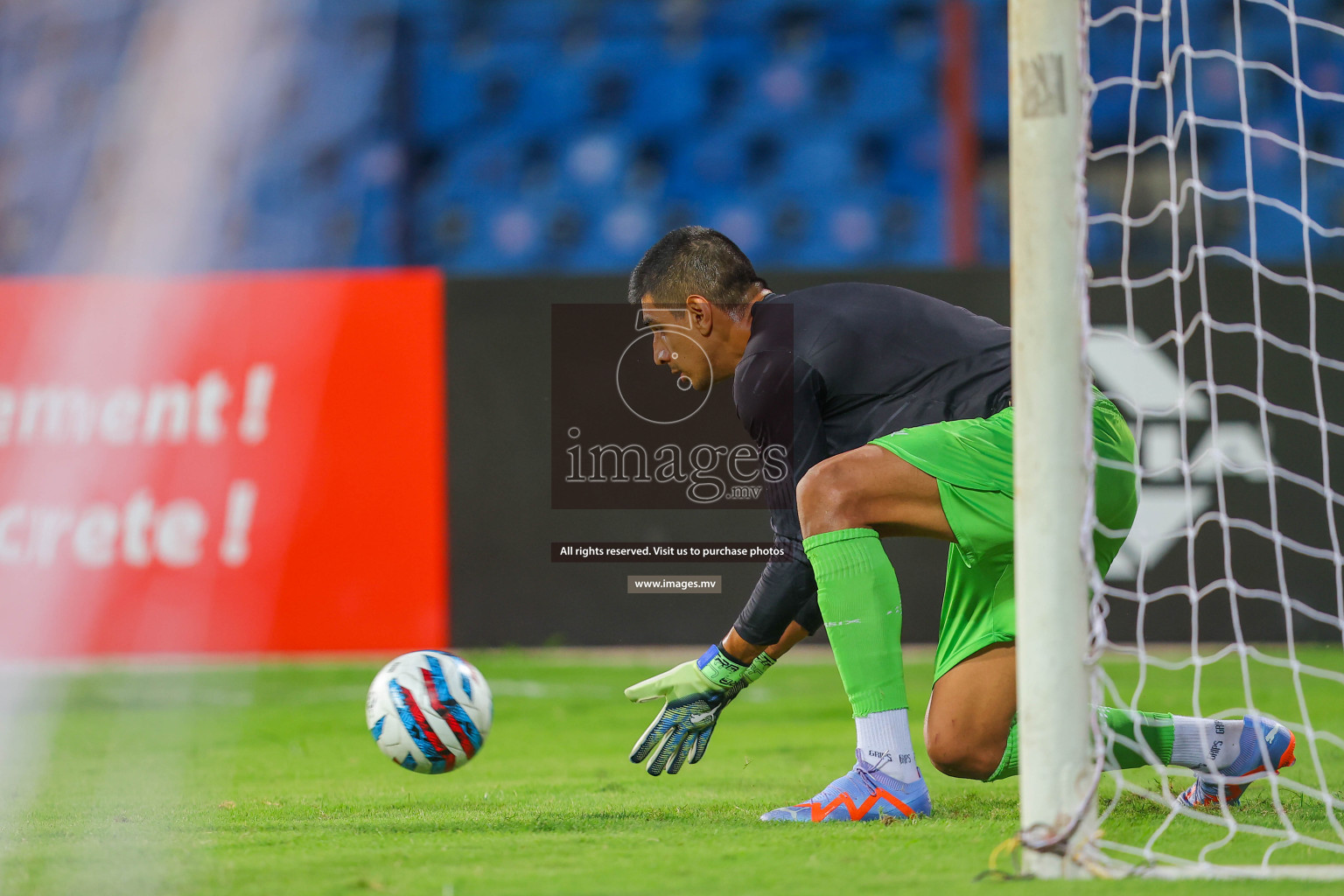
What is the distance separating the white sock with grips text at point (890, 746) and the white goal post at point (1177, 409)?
36 centimetres

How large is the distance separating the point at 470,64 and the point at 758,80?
1.70 metres

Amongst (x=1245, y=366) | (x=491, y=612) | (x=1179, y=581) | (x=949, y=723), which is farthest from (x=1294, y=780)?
(x=491, y=612)

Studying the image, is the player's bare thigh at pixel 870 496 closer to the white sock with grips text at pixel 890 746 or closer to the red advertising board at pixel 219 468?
the white sock with grips text at pixel 890 746

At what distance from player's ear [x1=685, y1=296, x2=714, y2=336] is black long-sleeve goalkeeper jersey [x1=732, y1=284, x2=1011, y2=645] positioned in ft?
0.31

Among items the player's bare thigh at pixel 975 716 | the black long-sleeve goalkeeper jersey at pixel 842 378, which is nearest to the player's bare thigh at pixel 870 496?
the black long-sleeve goalkeeper jersey at pixel 842 378

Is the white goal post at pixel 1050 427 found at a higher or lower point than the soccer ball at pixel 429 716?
higher

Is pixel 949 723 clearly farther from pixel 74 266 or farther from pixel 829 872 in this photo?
pixel 74 266

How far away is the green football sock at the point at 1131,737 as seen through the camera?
2.79 metres

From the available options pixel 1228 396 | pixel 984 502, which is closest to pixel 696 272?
pixel 984 502

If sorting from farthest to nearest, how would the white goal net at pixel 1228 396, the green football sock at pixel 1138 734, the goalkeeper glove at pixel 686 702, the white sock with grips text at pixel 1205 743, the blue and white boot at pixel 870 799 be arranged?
the white goal net at pixel 1228 396 < the goalkeeper glove at pixel 686 702 < the white sock with grips text at pixel 1205 743 < the green football sock at pixel 1138 734 < the blue and white boot at pixel 870 799

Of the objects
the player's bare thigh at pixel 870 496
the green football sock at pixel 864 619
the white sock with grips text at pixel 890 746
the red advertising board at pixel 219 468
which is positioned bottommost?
the red advertising board at pixel 219 468

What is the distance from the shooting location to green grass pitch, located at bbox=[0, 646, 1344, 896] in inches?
87.2

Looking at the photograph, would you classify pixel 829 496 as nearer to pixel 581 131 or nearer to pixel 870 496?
pixel 870 496

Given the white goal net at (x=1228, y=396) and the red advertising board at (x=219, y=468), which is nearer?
the white goal net at (x=1228, y=396)
